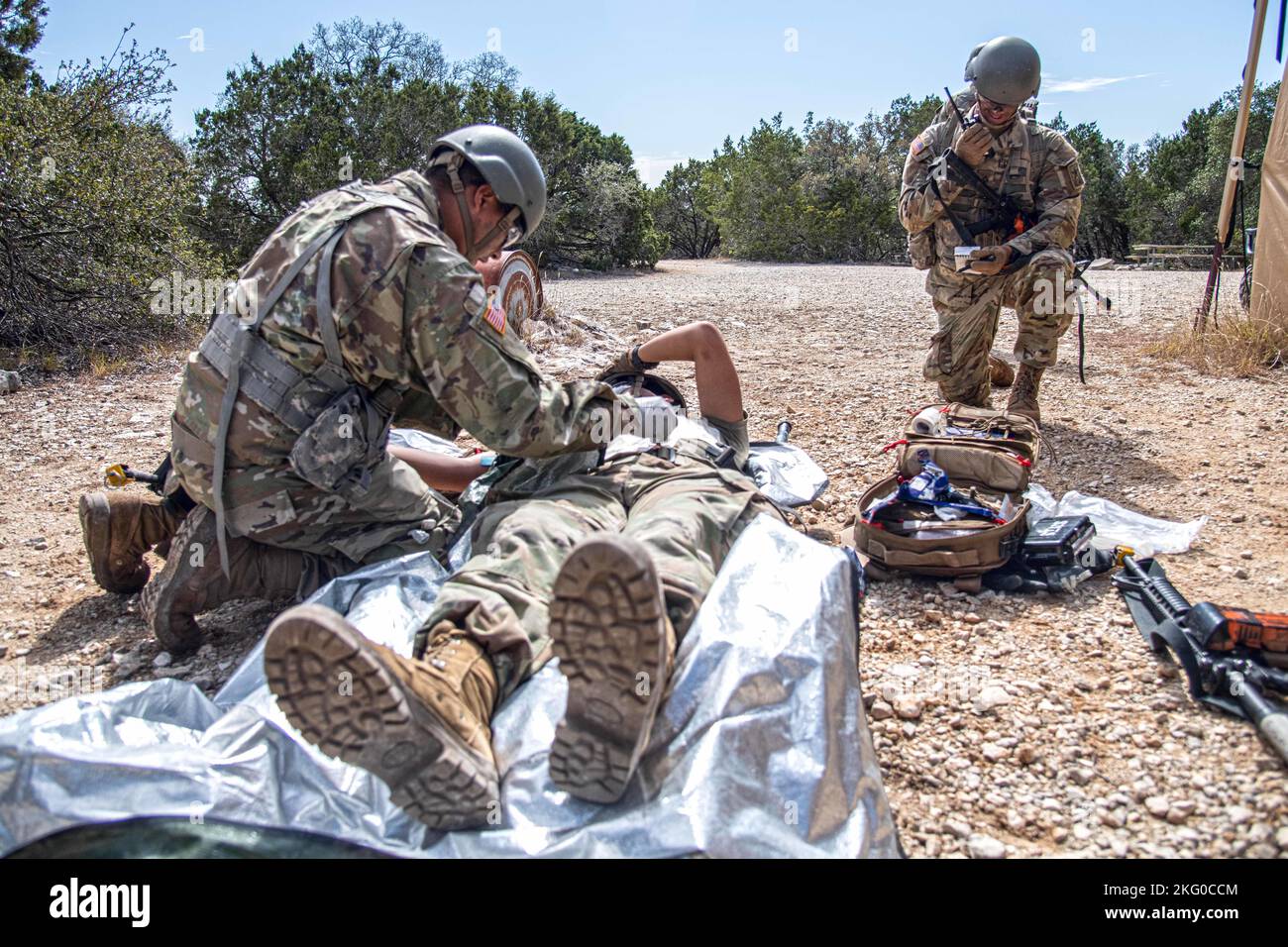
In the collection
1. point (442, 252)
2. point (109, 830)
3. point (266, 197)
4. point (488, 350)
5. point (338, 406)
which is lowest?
point (109, 830)

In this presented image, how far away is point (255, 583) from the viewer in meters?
2.90

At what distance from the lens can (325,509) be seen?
2801mm

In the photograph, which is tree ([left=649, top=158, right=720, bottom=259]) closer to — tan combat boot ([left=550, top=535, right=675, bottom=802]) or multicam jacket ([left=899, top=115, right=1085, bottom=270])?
→ multicam jacket ([left=899, top=115, right=1085, bottom=270])

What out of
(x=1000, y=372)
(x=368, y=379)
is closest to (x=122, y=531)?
(x=368, y=379)

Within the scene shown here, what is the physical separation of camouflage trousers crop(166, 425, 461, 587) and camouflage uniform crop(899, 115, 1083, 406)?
10.7ft

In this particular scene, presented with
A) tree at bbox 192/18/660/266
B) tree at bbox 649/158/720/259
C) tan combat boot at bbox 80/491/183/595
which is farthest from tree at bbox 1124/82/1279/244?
tan combat boot at bbox 80/491/183/595

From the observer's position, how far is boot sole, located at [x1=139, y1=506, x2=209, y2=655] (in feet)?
9.04

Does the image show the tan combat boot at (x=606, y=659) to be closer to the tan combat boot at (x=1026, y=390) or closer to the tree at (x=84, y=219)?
the tan combat boot at (x=1026, y=390)

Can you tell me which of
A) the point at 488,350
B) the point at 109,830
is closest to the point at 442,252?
the point at 488,350

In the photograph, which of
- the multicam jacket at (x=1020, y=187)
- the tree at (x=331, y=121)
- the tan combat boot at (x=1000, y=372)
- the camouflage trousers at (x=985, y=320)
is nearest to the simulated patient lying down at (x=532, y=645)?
the camouflage trousers at (x=985, y=320)

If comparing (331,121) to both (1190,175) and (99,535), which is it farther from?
(1190,175)

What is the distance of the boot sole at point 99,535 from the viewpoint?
301cm
